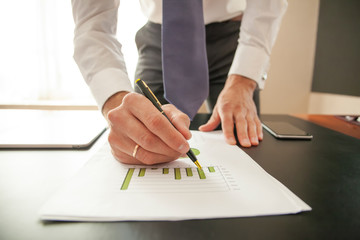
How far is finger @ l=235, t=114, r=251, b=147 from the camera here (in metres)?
0.52

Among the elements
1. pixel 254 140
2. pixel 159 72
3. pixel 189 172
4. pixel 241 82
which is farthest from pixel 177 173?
pixel 159 72

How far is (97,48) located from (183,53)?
10.1 inches

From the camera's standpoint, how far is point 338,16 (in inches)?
38.1

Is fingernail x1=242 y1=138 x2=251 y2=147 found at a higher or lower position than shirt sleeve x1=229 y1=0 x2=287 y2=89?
lower

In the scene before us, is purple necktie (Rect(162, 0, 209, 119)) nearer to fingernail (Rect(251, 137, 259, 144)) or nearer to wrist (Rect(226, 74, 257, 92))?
wrist (Rect(226, 74, 257, 92))

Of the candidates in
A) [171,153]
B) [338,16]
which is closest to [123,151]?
[171,153]

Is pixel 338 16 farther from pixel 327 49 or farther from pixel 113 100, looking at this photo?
pixel 113 100

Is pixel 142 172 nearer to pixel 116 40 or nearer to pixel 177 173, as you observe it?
pixel 177 173

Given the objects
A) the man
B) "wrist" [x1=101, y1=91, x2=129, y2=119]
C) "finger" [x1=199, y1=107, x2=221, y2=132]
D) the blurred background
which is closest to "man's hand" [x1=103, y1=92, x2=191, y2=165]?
the man

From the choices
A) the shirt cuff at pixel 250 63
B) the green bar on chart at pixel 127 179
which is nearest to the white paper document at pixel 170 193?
the green bar on chart at pixel 127 179

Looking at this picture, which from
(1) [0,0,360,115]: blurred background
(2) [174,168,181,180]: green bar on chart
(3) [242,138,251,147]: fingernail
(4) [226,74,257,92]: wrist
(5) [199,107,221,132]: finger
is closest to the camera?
(2) [174,168,181,180]: green bar on chart

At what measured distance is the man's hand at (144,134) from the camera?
1.15ft

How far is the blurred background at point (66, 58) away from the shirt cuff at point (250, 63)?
47.4 inches

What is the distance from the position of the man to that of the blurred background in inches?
45.4
